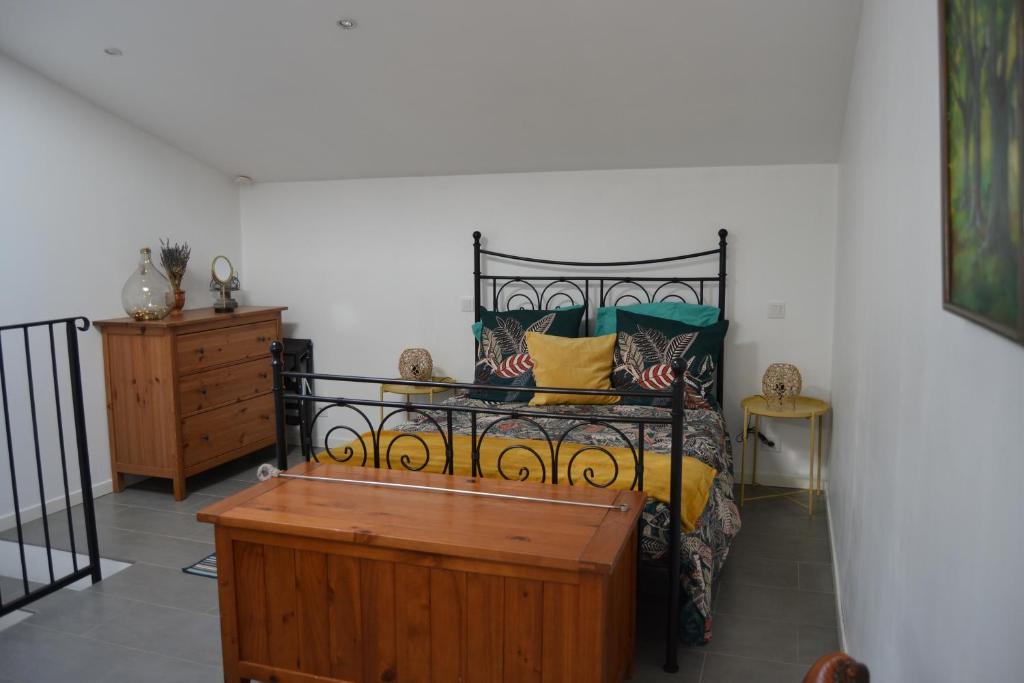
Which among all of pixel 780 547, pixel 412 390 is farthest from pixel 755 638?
pixel 412 390

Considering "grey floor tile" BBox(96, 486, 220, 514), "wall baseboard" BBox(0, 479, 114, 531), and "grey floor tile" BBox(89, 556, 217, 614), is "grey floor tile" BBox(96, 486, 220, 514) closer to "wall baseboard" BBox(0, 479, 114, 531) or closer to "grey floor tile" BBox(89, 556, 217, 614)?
"wall baseboard" BBox(0, 479, 114, 531)

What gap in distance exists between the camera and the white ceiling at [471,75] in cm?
299

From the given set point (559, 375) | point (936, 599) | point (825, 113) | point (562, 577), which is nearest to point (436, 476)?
point (562, 577)

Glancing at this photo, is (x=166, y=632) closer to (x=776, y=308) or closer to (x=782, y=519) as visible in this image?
(x=782, y=519)

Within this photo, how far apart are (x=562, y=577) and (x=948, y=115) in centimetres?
129

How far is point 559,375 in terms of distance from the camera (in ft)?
12.3

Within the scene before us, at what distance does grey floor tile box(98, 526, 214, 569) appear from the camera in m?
3.31

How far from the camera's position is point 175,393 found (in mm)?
3965

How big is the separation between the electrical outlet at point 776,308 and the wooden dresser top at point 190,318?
2940 mm

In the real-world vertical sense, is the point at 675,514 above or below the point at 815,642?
above

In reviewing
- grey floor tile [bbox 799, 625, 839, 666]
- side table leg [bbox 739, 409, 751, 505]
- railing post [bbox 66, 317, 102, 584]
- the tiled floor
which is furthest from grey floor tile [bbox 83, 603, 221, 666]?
side table leg [bbox 739, 409, 751, 505]

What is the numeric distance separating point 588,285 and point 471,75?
1.46 m

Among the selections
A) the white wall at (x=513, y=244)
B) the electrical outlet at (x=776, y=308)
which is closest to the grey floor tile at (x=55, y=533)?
the white wall at (x=513, y=244)

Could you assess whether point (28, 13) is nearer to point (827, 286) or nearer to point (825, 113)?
point (825, 113)
